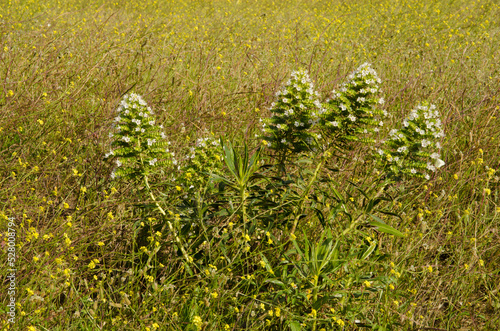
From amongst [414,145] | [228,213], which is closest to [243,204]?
[228,213]

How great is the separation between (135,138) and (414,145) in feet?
5.14

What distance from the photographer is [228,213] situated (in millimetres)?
2146

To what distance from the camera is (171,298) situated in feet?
6.62

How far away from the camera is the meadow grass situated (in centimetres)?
199

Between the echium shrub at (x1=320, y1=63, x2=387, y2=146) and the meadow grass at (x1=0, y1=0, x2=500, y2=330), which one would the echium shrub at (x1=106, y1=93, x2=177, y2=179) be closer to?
the meadow grass at (x1=0, y1=0, x2=500, y2=330)

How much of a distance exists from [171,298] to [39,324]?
0.60 metres

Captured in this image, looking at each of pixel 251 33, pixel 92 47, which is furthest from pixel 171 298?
pixel 251 33

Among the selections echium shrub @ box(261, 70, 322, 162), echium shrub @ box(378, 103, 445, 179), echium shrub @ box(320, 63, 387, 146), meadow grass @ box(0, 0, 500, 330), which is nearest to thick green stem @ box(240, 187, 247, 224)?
meadow grass @ box(0, 0, 500, 330)

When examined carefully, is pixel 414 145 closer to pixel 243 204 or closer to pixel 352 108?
pixel 352 108

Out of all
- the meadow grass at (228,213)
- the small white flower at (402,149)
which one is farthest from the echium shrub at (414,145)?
the meadow grass at (228,213)

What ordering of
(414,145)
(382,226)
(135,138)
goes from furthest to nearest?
(414,145), (135,138), (382,226)

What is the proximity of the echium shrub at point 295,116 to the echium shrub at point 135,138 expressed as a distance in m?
0.62

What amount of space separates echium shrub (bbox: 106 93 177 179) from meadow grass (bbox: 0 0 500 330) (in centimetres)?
17

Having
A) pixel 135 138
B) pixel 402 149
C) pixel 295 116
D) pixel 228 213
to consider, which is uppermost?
pixel 295 116
